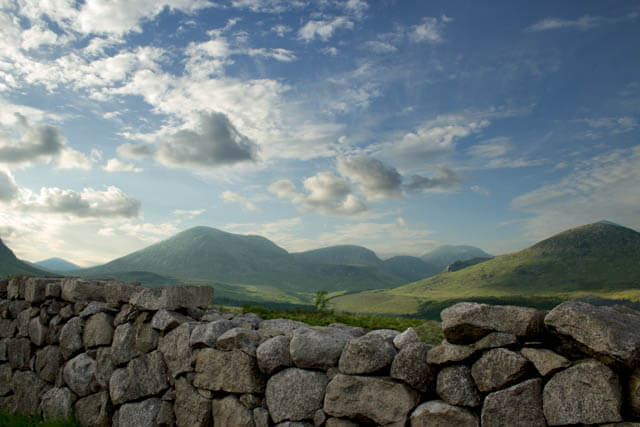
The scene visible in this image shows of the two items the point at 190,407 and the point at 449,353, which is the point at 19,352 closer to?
the point at 190,407

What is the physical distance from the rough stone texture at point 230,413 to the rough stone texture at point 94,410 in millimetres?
3099

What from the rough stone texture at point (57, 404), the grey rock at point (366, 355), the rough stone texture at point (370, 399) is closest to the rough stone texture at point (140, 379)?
the rough stone texture at point (57, 404)

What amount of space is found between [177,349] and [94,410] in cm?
307

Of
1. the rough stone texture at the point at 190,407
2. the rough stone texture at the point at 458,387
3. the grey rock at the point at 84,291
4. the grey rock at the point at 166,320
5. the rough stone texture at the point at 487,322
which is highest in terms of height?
the grey rock at the point at 84,291

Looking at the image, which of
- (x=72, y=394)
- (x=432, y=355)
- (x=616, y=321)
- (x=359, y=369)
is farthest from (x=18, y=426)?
(x=616, y=321)

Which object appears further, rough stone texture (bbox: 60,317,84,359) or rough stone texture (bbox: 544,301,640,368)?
rough stone texture (bbox: 60,317,84,359)

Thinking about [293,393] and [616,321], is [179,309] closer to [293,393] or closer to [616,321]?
[293,393]

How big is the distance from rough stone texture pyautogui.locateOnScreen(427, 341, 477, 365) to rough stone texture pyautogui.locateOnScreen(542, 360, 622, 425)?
96 cm

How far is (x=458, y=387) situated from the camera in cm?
532

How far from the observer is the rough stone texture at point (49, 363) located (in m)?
10.4

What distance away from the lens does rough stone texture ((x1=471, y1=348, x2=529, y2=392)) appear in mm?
4930

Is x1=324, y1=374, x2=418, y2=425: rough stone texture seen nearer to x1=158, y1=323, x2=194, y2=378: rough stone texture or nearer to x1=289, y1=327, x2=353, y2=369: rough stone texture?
x1=289, y1=327, x2=353, y2=369: rough stone texture

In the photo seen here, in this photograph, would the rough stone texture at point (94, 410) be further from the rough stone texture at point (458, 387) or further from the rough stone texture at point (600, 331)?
the rough stone texture at point (600, 331)

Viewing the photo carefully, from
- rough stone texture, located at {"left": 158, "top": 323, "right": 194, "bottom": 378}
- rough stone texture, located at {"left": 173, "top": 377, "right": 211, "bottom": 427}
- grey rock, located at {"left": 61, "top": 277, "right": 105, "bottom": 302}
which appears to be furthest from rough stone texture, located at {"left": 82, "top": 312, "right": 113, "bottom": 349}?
rough stone texture, located at {"left": 173, "top": 377, "right": 211, "bottom": 427}
